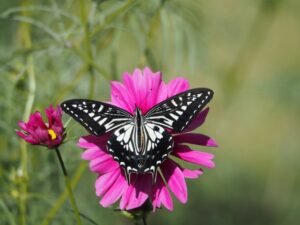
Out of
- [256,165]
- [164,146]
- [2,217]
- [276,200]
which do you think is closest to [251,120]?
[256,165]

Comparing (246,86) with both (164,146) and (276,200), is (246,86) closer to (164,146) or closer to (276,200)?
(276,200)

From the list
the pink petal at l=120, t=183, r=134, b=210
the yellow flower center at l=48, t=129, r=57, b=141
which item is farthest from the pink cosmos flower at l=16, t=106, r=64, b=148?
the pink petal at l=120, t=183, r=134, b=210

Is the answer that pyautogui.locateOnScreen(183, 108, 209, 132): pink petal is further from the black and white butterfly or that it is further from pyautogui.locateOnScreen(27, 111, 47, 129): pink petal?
pyautogui.locateOnScreen(27, 111, 47, 129): pink petal

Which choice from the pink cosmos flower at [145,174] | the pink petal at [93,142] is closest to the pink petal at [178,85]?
the pink cosmos flower at [145,174]

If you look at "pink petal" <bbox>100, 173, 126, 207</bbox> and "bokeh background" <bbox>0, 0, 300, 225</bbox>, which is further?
"bokeh background" <bbox>0, 0, 300, 225</bbox>

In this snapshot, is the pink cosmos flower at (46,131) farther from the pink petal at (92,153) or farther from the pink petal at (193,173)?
the pink petal at (193,173)

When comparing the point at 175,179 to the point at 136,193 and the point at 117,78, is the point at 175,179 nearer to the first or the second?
the point at 136,193
